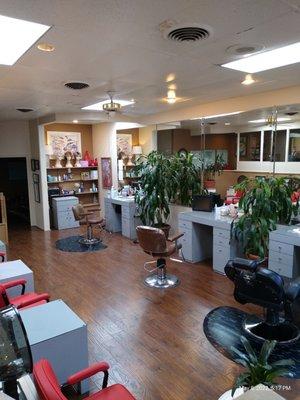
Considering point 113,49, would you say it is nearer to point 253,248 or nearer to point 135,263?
point 253,248

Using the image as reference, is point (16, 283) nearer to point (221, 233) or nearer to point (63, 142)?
point (221, 233)

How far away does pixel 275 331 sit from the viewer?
291cm

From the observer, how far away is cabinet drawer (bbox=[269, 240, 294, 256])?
3473mm

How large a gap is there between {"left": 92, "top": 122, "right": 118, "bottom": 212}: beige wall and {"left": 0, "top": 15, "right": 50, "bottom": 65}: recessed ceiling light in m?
4.91

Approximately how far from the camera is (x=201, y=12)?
6.17ft

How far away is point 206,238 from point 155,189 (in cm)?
125

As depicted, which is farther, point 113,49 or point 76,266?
point 76,266

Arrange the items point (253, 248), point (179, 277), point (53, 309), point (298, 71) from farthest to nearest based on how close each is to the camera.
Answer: point (179, 277) < point (253, 248) < point (298, 71) < point (53, 309)

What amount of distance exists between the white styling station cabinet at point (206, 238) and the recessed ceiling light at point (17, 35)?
10.4 feet

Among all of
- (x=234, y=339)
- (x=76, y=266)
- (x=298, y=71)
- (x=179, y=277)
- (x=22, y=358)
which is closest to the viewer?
(x=22, y=358)

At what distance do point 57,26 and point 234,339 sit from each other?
9.72ft

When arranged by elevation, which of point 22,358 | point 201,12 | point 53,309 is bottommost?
point 53,309

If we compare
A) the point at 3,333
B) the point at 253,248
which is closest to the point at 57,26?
the point at 3,333

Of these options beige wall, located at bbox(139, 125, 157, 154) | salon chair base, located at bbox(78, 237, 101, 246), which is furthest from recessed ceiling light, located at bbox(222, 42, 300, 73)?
salon chair base, located at bbox(78, 237, 101, 246)
